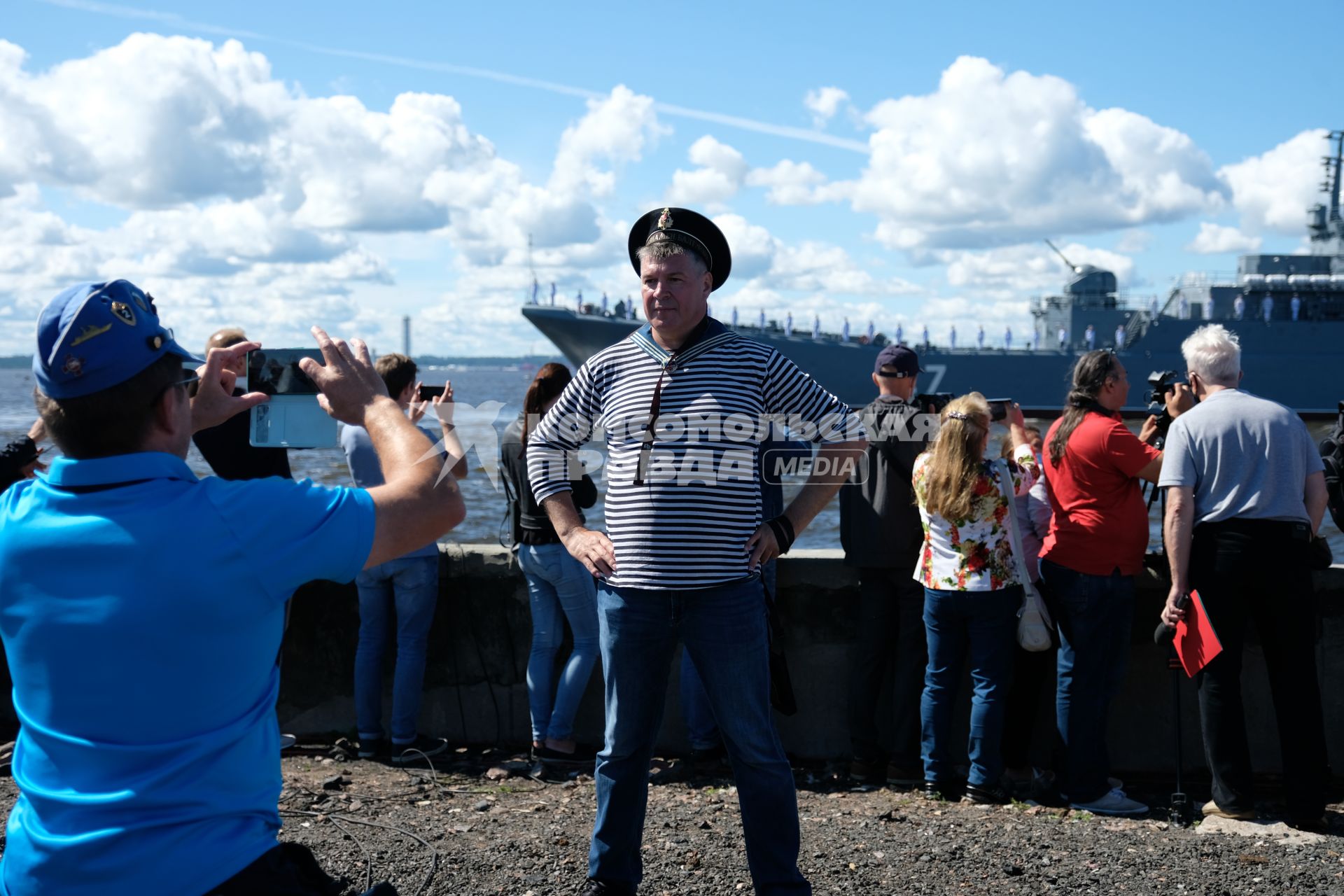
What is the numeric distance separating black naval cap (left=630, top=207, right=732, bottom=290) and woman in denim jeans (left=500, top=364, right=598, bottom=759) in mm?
1649

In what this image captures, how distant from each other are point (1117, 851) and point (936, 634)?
116 centimetres

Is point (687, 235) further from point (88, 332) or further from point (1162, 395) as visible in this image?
point (1162, 395)

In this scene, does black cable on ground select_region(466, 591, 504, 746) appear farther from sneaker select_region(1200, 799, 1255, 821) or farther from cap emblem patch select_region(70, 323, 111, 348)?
cap emblem patch select_region(70, 323, 111, 348)

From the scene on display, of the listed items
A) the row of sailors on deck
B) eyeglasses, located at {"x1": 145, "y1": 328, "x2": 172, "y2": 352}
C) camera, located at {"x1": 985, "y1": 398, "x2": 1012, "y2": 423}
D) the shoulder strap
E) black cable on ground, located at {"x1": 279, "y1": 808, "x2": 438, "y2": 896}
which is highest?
the row of sailors on deck

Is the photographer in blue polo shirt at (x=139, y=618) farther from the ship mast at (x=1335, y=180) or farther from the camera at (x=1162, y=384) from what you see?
the ship mast at (x=1335, y=180)

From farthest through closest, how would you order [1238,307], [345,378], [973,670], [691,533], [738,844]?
[1238,307], [973,670], [738,844], [691,533], [345,378]

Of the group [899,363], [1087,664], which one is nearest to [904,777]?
[1087,664]

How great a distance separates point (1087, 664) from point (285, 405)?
3693 millimetres

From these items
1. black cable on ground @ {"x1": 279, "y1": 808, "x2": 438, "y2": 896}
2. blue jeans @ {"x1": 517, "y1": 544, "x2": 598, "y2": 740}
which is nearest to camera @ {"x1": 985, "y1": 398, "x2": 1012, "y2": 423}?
blue jeans @ {"x1": 517, "y1": 544, "x2": 598, "y2": 740}

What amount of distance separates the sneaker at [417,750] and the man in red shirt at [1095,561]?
2850 millimetres

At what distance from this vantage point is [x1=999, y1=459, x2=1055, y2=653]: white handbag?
487 cm

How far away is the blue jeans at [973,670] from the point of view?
4.91m

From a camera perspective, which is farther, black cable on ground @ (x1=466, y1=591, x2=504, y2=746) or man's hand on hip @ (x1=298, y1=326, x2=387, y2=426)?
black cable on ground @ (x1=466, y1=591, x2=504, y2=746)

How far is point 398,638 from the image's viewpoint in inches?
215
